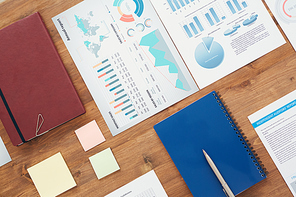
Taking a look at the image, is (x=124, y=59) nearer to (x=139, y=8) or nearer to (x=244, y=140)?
(x=139, y=8)

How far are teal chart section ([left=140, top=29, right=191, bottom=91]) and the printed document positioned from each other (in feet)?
1.04

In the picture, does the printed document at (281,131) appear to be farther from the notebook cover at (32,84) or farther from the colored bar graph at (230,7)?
the notebook cover at (32,84)

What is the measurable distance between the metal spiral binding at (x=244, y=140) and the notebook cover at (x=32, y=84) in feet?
1.83

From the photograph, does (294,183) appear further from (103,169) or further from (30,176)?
(30,176)

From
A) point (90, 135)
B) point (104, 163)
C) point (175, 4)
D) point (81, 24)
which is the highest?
point (81, 24)

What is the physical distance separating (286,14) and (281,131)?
0.48 meters

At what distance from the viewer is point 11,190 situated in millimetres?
993

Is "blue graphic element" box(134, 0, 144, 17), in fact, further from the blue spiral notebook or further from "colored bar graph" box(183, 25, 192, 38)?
the blue spiral notebook

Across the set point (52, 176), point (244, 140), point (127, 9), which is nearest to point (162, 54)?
point (127, 9)

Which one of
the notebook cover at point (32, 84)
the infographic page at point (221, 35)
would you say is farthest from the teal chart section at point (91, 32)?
the infographic page at point (221, 35)

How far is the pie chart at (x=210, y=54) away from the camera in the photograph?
981 mm

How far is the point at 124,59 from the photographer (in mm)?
991

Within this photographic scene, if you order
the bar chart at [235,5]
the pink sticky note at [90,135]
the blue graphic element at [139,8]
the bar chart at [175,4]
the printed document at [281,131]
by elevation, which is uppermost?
the blue graphic element at [139,8]

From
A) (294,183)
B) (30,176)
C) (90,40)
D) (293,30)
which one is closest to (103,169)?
(30,176)
